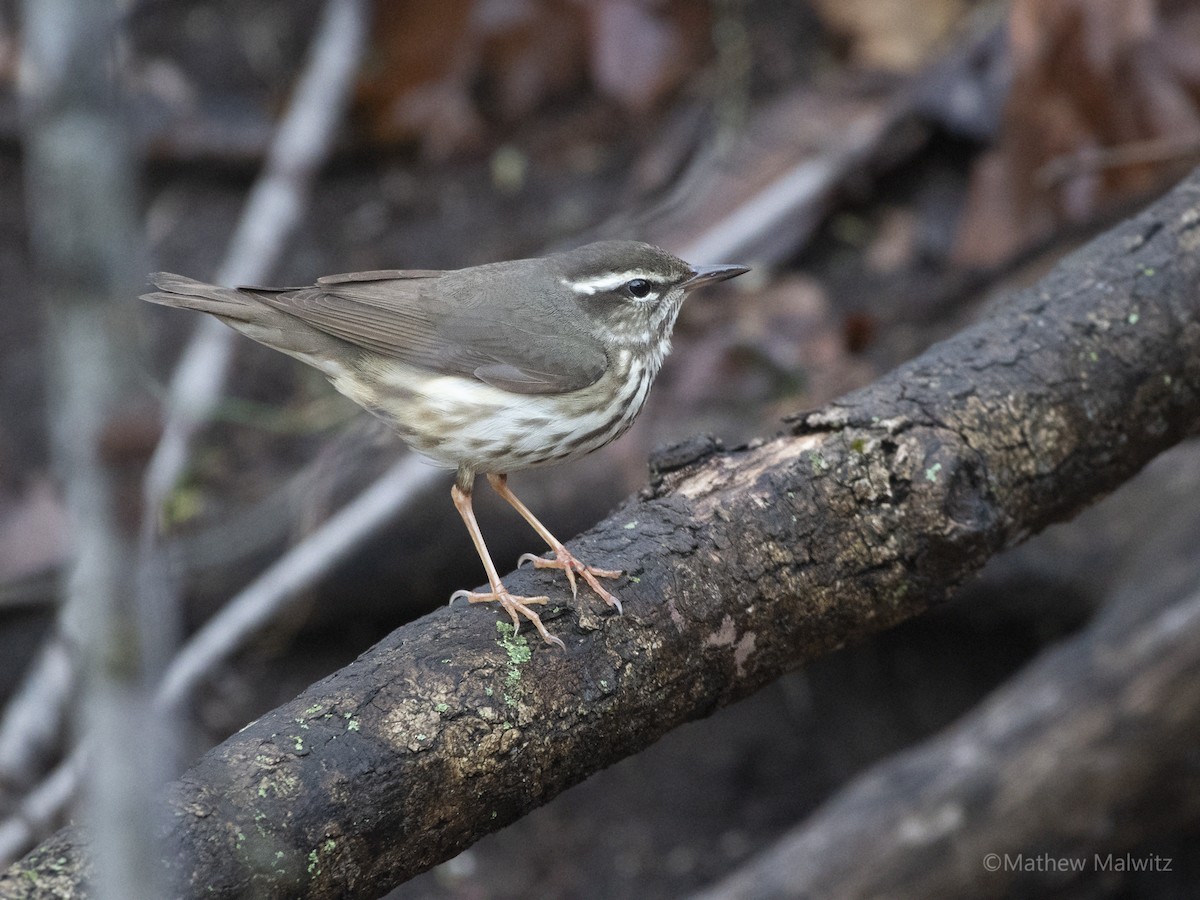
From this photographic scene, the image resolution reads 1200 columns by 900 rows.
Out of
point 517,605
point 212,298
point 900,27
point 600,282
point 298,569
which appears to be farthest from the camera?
point 900,27

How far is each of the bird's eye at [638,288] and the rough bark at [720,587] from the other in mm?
1002

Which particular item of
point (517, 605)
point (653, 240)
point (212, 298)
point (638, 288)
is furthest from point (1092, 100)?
point (517, 605)

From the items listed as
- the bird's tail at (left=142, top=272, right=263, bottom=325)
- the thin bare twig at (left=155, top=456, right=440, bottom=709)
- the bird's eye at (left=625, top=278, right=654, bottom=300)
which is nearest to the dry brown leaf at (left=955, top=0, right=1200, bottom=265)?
the bird's eye at (left=625, top=278, right=654, bottom=300)

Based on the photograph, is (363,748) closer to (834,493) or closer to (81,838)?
(81,838)

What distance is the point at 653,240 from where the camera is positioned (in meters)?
7.56

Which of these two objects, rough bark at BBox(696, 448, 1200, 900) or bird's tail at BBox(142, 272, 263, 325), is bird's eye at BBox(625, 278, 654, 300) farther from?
rough bark at BBox(696, 448, 1200, 900)

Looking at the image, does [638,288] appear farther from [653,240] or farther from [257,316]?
[653,240]

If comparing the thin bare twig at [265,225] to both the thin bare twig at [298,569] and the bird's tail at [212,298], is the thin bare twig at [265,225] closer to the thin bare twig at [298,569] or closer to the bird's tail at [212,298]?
the thin bare twig at [298,569]

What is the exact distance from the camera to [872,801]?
16.3 ft

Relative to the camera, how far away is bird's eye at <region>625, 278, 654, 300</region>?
443 cm

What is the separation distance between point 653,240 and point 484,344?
3.58 m

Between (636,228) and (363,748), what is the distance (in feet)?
17.4

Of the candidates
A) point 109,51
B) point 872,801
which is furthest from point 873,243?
point 109,51

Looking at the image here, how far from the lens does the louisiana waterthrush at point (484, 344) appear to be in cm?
398
